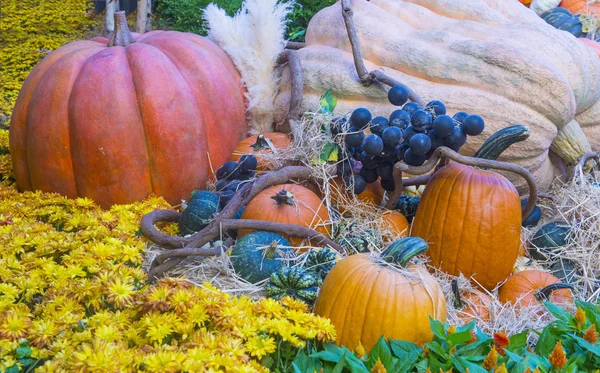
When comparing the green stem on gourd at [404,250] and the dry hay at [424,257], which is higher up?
the green stem on gourd at [404,250]

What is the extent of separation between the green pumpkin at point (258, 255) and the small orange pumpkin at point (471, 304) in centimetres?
56

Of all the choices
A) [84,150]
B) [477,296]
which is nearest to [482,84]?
[477,296]

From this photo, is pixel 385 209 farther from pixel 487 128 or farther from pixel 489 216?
pixel 487 128

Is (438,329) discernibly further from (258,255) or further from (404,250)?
(258,255)

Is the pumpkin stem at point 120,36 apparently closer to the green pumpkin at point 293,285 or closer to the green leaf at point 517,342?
the green pumpkin at point 293,285

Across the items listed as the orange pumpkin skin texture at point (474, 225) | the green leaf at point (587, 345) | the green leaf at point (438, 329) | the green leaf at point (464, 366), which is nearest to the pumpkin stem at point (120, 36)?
the orange pumpkin skin texture at point (474, 225)

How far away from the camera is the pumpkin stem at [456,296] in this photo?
1.77 metres

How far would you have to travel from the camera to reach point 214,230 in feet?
6.25

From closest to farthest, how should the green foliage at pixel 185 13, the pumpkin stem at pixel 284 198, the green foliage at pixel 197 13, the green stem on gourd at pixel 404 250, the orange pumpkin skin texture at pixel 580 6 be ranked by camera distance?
the green stem on gourd at pixel 404 250
the pumpkin stem at pixel 284 198
the orange pumpkin skin texture at pixel 580 6
the green foliage at pixel 197 13
the green foliage at pixel 185 13

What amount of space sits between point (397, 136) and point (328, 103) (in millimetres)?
486

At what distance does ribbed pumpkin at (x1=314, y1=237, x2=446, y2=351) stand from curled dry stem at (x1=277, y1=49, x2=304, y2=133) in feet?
3.90

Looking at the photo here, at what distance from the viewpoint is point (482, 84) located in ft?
8.49

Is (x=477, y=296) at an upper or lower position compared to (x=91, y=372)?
lower

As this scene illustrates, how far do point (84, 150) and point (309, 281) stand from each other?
4.07 ft
